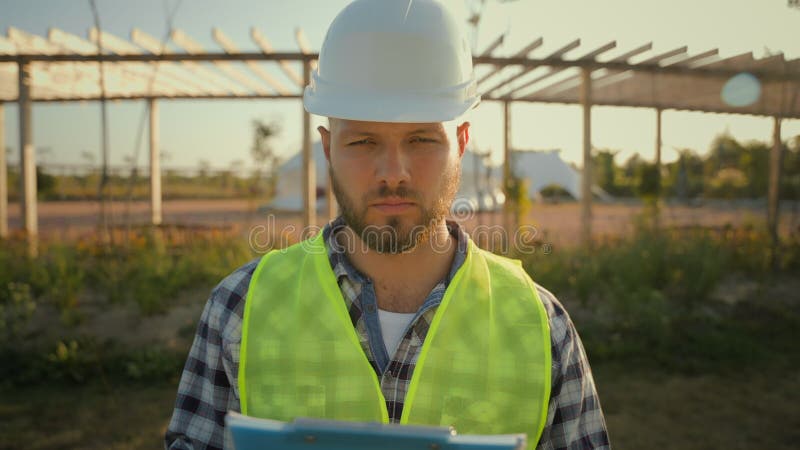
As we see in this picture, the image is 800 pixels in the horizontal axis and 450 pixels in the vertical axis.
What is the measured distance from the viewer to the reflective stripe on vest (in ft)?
4.43

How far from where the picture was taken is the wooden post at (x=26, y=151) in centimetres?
713

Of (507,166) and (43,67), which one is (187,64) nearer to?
(43,67)

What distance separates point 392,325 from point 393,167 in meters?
0.42

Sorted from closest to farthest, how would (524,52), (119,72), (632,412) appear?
(632,412) → (524,52) → (119,72)

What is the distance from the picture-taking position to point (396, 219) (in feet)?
4.63

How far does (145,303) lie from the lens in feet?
17.7

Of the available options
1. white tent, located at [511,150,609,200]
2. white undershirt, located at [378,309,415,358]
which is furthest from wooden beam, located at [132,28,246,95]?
white tent, located at [511,150,609,200]

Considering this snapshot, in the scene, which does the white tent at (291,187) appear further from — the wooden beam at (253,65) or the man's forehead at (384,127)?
the man's forehead at (384,127)

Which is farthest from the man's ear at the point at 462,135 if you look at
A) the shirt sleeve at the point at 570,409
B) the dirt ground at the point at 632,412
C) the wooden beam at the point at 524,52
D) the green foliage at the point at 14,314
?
the wooden beam at the point at 524,52

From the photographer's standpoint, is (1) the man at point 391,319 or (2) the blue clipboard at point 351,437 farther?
(1) the man at point 391,319

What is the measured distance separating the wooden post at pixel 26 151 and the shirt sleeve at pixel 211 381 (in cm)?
689

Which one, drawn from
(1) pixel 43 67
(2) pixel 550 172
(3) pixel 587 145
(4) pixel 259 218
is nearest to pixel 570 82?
(3) pixel 587 145

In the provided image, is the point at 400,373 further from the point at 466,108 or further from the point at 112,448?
the point at 112,448

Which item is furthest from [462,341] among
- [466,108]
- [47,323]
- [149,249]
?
[149,249]
